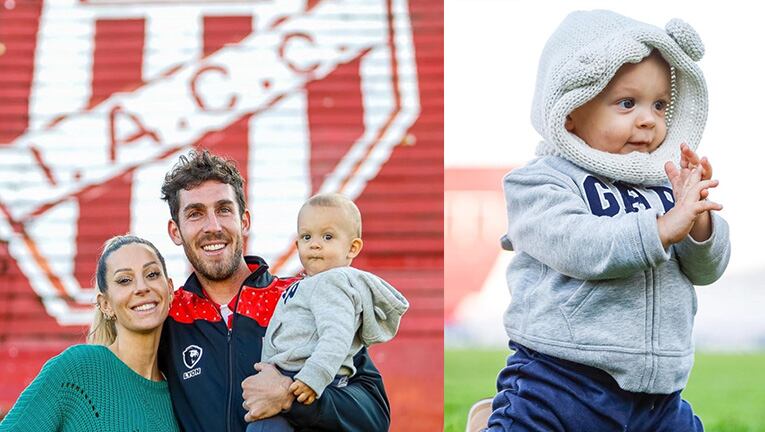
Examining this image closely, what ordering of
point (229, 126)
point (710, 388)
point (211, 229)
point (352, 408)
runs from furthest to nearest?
1. point (710, 388)
2. point (229, 126)
3. point (211, 229)
4. point (352, 408)

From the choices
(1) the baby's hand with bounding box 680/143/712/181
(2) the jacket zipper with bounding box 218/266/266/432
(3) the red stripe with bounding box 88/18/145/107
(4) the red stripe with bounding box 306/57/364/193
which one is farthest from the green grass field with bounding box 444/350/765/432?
(1) the baby's hand with bounding box 680/143/712/181

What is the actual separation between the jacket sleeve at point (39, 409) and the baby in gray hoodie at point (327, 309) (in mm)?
557

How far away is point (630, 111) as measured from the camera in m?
2.21

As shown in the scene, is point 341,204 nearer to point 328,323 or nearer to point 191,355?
point 328,323

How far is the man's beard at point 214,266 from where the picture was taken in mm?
2906

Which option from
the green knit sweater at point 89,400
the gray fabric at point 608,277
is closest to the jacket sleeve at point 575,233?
the gray fabric at point 608,277

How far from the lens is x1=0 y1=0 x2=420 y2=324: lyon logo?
535 cm

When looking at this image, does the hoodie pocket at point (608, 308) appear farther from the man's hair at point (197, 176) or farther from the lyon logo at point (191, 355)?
the man's hair at point (197, 176)

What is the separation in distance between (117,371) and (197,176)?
599 mm

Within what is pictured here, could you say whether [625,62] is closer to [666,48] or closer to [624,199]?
[666,48]

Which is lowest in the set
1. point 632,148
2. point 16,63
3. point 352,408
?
point 352,408

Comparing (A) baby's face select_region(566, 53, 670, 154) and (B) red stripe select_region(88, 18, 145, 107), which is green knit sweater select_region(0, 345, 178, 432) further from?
(B) red stripe select_region(88, 18, 145, 107)

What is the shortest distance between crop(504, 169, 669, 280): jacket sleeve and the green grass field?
394 centimetres

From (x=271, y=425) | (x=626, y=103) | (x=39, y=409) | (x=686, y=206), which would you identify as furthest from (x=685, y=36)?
(x=39, y=409)
